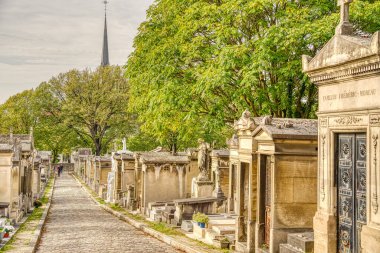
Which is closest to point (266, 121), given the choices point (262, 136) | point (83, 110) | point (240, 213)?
point (262, 136)

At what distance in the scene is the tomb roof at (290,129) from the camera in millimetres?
9875

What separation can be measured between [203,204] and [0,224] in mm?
7080

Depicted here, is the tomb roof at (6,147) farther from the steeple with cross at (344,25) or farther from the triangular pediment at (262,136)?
the steeple with cross at (344,25)

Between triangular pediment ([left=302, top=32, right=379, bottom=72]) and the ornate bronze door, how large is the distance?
3.99 feet

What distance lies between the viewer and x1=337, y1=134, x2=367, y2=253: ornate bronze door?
24.2 ft

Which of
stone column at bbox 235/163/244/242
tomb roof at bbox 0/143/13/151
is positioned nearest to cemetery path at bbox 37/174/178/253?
stone column at bbox 235/163/244/242

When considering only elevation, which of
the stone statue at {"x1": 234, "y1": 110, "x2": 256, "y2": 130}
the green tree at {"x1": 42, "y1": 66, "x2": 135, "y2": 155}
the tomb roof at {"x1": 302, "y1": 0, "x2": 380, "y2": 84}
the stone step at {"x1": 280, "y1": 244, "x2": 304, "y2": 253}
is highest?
the green tree at {"x1": 42, "y1": 66, "x2": 135, "y2": 155}

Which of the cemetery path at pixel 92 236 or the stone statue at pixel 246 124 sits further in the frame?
the cemetery path at pixel 92 236

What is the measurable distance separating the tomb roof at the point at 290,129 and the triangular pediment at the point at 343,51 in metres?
1.70

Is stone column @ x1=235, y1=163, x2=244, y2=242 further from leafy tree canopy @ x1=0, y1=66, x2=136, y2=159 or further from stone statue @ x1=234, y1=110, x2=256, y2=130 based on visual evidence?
leafy tree canopy @ x1=0, y1=66, x2=136, y2=159

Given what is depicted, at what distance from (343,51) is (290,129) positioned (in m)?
2.92

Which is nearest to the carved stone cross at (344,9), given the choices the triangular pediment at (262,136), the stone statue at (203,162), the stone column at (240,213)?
the triangular pediment at (262,136)

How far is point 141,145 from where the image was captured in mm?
46969

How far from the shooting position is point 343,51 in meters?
7.62
